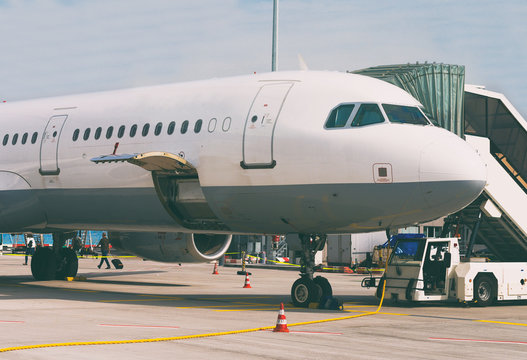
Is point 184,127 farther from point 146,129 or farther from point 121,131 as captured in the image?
point 121,131

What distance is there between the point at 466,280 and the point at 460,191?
5.20 m

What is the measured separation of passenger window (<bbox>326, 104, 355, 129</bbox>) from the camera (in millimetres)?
17688

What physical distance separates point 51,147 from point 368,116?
9.40m

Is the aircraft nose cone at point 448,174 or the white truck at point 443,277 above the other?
the aircraft nose cone at point 448,174

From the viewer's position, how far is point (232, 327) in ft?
49.1

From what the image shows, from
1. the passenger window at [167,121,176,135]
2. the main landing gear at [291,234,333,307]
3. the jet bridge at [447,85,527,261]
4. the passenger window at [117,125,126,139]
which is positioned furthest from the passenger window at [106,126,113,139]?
the jet bridge at [447,85,527,261]

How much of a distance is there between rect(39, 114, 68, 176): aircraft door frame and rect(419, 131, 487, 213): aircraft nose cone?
10.4m

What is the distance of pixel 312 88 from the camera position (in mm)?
18484

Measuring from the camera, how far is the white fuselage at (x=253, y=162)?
17.1 metres

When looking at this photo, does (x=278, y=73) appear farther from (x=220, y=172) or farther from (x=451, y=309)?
(x=451, y=309)

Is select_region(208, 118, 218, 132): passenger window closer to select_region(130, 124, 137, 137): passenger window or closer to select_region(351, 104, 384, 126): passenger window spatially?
select_region(130, 124, 137, 137): passenger window

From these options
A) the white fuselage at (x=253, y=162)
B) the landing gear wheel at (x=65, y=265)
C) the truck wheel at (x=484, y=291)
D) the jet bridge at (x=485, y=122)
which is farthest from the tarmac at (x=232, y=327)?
the jet bridge at (x=485, y=122)

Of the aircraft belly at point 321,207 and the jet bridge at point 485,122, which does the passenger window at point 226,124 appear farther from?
the jet bridge at point 485,122

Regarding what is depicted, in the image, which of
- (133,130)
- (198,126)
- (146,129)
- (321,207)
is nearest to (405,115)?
(321,207)
